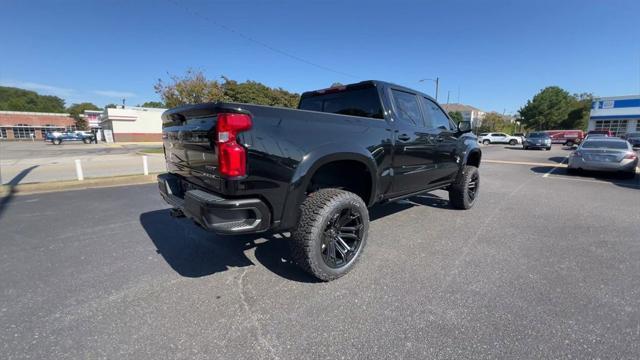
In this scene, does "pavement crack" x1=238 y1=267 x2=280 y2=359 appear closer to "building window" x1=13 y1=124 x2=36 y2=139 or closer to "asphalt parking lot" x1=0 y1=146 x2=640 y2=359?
"asphalt parking lot" x1=0 y1=146 x2=640 y2=359

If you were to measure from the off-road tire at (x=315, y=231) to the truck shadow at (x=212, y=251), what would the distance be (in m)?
0.24

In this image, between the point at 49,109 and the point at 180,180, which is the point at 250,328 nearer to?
the point at 180,180

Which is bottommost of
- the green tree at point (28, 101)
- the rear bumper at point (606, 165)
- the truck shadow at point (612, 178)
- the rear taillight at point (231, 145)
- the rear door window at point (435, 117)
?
the truck shadow at point (612, 178)

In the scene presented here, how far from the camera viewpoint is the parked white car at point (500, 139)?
34906 mm

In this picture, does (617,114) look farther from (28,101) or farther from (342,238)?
(28,101)

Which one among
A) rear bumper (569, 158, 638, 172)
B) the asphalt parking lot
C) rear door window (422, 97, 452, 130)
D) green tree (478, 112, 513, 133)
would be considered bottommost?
the asphalt parking lot

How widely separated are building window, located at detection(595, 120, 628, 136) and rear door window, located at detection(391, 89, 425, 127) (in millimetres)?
57581

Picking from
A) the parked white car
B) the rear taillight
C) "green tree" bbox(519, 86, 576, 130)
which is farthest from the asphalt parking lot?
"green tree" bbox(519, 86, 576, 130)

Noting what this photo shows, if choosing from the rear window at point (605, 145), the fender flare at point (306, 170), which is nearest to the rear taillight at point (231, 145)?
the fender flare at point (306, 170)

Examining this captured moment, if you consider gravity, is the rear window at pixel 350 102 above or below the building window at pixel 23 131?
below

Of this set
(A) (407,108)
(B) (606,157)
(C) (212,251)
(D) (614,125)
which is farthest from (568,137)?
(C) (212,251)

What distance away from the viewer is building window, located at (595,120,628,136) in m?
43.6

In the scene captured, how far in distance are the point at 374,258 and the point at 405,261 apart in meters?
0.34

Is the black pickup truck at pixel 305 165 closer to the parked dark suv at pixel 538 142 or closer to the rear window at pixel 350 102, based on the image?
the rear window at pixel 350 102
